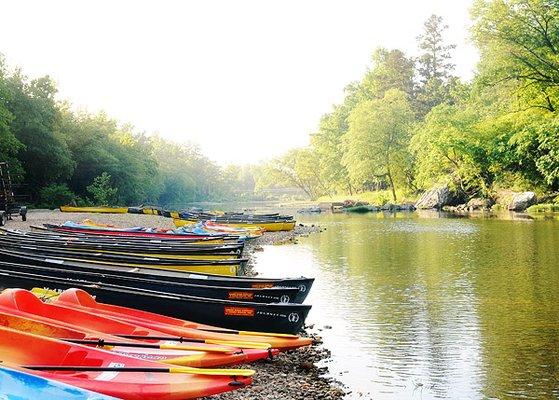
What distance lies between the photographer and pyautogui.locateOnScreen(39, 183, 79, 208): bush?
40.8 metres

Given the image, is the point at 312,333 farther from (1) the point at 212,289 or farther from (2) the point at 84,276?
(2) the point at 84,276

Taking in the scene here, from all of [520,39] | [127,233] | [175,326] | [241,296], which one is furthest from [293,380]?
[520,39]

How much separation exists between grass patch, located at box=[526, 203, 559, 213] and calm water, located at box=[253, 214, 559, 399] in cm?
1699

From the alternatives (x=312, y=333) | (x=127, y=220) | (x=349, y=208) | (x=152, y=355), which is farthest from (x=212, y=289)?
(x=349, y=208)

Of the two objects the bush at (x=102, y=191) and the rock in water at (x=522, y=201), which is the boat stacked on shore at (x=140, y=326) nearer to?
the bush at (x=102, y=191)

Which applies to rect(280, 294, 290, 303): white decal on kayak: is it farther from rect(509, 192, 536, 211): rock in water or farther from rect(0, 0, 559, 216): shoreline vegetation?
→ rect(509, 192, 536, 211): rock in water

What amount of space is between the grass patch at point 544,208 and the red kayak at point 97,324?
37.1 meters

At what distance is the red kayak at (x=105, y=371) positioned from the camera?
5.68 meters

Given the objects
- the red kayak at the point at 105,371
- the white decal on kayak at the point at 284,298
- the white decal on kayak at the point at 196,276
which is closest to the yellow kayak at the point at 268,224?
the white decal on kayak at the point at 196,276

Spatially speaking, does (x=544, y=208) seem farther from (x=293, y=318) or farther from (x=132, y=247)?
(x=293, y=318)

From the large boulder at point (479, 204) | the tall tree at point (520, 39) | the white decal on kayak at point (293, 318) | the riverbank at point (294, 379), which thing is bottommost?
the riverbank at point (294, 379)

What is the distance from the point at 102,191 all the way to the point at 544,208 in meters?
31.8

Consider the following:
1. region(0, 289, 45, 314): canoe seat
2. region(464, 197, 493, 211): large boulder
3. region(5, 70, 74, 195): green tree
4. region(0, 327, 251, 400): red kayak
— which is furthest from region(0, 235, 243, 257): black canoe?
region(464, 197, 493, 211): large boulder

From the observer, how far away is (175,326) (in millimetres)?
8281
